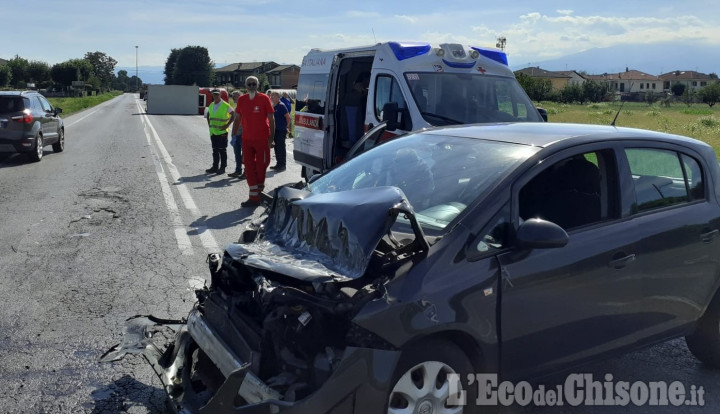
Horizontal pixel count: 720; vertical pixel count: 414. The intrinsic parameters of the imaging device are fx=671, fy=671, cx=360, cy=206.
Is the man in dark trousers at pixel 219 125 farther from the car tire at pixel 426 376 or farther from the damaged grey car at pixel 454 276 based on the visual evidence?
the car tire at pixel 426 376

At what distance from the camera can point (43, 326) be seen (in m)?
4.95

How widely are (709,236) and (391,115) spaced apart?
4909 millimetres

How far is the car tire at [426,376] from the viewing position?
2.98 metres

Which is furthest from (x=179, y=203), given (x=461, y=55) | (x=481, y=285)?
(x=481, y=285)

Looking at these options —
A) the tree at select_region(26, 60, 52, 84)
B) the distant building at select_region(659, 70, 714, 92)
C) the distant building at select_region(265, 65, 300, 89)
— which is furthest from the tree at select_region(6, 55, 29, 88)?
the distant building at select_region(659, 70, 714, 92)

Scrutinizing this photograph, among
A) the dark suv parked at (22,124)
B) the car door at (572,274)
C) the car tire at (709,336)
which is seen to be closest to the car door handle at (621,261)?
the car door at (572,274)

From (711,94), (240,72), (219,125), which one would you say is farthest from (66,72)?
(219,125)

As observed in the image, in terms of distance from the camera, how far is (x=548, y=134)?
400cm

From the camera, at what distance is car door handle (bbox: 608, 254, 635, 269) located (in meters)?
3.68

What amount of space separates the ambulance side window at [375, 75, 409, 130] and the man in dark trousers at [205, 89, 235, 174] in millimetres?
5374

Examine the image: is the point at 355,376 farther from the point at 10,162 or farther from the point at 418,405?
the point at 10,162

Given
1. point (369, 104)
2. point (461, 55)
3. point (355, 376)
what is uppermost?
point (461, 55)

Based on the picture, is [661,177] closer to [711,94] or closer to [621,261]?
[621,261]

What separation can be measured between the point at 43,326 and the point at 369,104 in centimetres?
549
